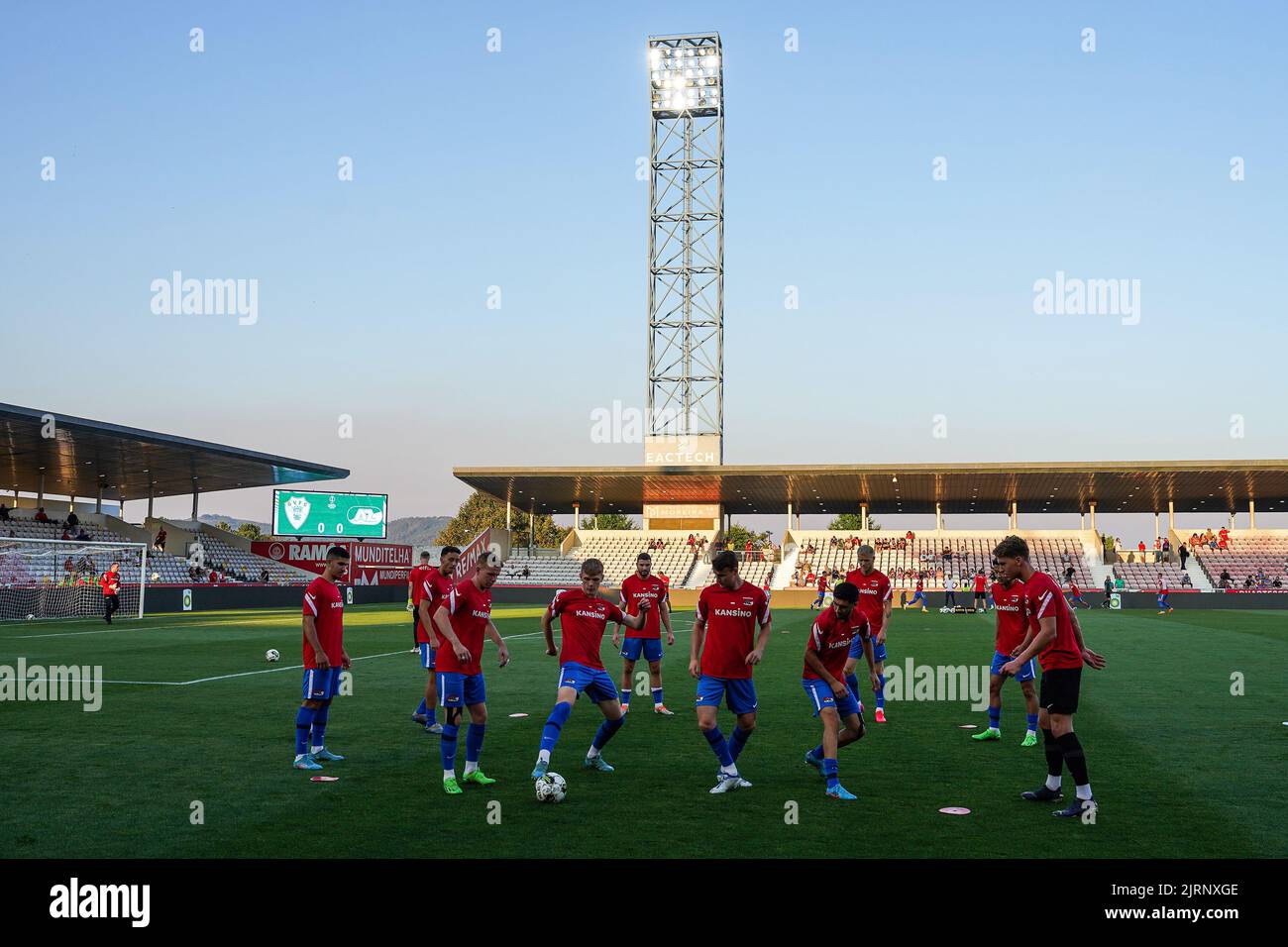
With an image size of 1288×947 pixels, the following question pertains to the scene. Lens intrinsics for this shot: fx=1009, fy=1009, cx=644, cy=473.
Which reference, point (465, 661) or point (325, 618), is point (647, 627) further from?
point (465, 661)

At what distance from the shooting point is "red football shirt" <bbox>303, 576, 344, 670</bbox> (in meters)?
10.2

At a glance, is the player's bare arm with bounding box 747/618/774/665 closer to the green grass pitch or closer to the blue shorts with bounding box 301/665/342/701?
the green grass pitch

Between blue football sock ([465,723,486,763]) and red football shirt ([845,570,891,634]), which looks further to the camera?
red football shirt ([845,570,891,634])

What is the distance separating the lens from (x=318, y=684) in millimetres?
10219

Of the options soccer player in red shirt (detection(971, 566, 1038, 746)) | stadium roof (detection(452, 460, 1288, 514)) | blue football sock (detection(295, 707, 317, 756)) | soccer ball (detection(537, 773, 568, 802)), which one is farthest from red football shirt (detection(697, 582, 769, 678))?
stadium roof (detection(452, 460, 1288, 514))

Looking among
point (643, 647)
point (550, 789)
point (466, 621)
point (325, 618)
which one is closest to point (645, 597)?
point (643, 647)

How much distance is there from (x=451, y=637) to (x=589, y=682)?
4.40ft

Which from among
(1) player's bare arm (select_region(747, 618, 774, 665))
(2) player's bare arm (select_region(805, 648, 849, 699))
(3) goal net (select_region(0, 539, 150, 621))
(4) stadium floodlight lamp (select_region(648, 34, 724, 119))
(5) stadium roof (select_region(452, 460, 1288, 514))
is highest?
(4) stadium floodlight lamp (select_region(648, 34, 724, 119))

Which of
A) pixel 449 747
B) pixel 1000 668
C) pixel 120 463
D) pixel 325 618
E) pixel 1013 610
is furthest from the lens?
pixel 120 463

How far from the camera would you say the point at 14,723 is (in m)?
12.8

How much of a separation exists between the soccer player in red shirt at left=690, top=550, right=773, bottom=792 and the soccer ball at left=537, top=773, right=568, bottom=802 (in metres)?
1.36
